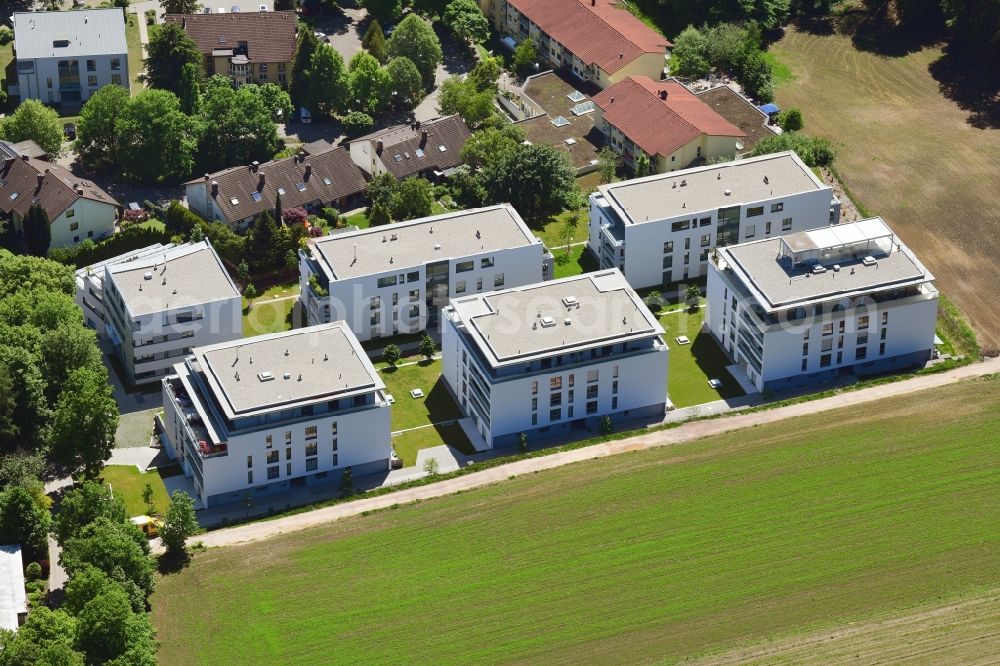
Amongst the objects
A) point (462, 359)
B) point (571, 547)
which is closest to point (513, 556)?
point (571, 547)

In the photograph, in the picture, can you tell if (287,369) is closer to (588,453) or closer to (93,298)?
(588,453)

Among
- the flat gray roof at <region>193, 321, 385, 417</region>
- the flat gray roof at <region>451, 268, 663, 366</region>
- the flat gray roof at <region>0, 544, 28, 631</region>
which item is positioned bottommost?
the flat gray roof at <region>0, 544, 28, 631</region>

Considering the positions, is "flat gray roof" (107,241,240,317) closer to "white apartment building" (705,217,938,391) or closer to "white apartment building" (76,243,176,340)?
"white apartment building" (76,243,176,340)

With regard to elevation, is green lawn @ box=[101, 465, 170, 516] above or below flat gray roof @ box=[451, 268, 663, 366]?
below

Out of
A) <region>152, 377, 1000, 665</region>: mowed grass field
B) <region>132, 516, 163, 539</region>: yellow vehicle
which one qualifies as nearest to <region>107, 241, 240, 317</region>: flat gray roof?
<region>132, 516, 163, 539</region>: yellow vehicle

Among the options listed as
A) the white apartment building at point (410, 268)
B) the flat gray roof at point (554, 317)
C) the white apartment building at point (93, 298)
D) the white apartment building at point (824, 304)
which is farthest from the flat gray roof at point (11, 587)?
the white apartment building at point (824, 304)

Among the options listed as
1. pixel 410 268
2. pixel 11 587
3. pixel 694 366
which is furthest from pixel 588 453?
pixel 11 587

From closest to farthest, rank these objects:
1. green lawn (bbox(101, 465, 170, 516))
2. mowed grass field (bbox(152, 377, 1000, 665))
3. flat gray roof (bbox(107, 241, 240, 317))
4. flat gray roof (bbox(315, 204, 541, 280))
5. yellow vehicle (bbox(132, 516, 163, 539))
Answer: mowed grass field (bbox(152, 377, 1000, 665)) → yellow vehicle (bbox(132, 516, 163, 539)) → green lawn (bbox(101, 465, 170, 516)) → flat gray roof (bbox(107, 241, 240, 317)) → flat gray roof (bbox(315, 204, 541, 280))
